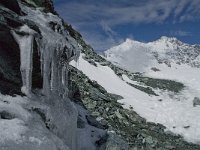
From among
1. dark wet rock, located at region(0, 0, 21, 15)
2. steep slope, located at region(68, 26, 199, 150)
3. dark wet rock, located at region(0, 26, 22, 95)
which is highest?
dark wet rock, located at region(0, 0, 21, 15)

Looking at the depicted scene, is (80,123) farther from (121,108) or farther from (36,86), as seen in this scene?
(121,108)

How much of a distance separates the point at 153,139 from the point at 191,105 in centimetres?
2521

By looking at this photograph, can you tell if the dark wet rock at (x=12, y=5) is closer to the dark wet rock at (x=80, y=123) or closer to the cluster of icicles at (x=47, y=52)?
the cluster of icicles at (x=47, y=52)

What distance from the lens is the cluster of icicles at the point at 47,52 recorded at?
17672 millimetres

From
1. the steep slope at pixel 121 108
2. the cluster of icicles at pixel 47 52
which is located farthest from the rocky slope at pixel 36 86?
the steep slope at pixel 121 108

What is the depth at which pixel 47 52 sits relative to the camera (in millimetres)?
19531

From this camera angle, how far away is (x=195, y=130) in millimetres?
47906

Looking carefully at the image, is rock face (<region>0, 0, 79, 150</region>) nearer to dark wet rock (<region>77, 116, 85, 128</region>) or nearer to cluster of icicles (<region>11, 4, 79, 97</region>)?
cluster of icicles (<region>11, 4, 79, 97</region>)

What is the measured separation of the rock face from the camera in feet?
48.9

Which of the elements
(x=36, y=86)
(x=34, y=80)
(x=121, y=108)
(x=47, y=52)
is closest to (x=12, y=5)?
(x=47, y=52)

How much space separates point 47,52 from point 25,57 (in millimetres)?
2037

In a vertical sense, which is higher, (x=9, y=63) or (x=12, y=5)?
(x=12, y=5)

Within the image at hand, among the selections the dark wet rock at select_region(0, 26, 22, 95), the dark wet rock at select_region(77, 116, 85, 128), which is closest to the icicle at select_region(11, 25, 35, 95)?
the dark wet rock at select_region(0, 26, 22, 95)

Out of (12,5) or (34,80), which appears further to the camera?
(12,5)
